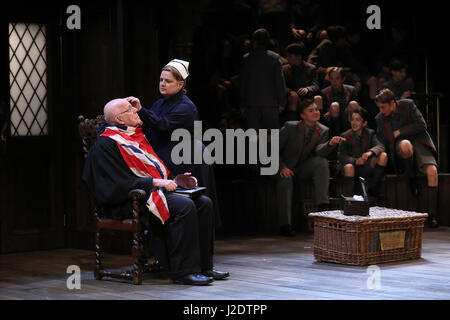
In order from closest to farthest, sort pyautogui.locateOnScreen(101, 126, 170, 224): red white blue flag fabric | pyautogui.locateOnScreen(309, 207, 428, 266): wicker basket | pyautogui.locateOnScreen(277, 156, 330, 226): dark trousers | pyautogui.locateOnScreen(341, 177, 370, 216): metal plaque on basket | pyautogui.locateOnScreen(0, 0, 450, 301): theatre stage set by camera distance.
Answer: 1. pyautogui.locateOnScreen(101, 126, 170, 224): red white blue flag fabric
2. pyautogui.locateOnScreen(309, 207, 428, 266): wicker basket
3. pyautogui.locateOnScreen(341, 177, 370, 216): metal plaque on basket
4. pyautogui.locateOnScreen(0, 0, 450, 301): theatre stage set
5. pyautogui.locateOnScreen(277, 156, 330, 226): dark trousers

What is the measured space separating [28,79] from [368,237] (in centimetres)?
316

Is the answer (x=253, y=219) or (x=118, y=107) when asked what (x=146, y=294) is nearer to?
(x=118, y=107)

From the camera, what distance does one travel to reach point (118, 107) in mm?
5582

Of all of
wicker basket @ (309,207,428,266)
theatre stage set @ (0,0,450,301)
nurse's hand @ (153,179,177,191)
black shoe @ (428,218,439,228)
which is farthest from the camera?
black shoe @ (428,218,439,228)

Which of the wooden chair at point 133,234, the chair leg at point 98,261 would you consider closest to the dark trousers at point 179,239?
the wooden chair at point 133,234

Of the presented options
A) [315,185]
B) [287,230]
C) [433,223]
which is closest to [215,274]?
[287,230]

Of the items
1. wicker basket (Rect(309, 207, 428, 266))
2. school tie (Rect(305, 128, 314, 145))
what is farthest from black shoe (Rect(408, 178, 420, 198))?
wicker basket (Rect(309, 207, 428, 266))

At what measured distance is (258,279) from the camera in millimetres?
5574

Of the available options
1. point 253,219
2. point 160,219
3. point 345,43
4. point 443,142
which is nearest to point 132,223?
point 160,219

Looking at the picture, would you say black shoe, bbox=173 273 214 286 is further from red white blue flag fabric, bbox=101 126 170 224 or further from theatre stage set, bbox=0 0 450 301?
theatre stage set, bbox=0 0 450 301

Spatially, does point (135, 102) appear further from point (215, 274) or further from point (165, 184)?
point (215, 274)

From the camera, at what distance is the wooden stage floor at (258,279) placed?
16.3 ft

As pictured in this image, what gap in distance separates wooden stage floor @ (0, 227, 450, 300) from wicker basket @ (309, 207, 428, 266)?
92mm

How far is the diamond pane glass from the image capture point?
7.11 m
